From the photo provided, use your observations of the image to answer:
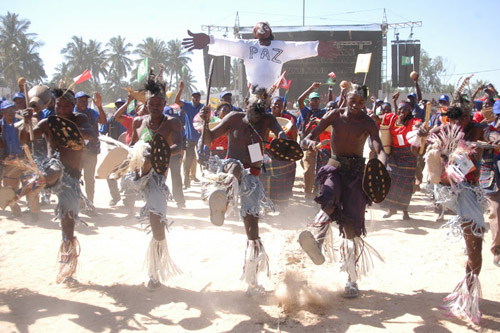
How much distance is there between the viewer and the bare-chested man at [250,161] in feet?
13.3

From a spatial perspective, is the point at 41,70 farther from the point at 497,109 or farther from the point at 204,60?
the point at 497,109

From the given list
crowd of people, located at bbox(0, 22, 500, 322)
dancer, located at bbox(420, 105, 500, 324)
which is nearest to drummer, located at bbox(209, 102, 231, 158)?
crowd of people, located at bbox(0, 22, 500, 322)

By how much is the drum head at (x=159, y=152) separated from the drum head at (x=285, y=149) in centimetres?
106

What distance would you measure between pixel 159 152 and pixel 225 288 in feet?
5.22

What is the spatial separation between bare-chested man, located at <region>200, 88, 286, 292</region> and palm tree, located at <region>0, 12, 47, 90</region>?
151 ft

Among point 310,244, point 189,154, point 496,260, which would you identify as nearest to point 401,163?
point 496,260

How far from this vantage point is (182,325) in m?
3.47

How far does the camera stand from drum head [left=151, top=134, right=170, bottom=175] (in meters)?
3.95

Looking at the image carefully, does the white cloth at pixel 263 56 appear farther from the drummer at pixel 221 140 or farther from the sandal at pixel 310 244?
the sandal at pixel 310 244

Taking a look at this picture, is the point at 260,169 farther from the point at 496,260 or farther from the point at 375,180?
the point at 496,260

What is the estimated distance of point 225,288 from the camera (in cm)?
425

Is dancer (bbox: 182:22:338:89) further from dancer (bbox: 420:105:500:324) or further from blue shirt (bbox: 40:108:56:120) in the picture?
dancer (bbox: 420:105:500:324)

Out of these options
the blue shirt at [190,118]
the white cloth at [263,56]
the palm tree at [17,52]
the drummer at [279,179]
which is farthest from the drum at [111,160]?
the palm tree at [17,52]

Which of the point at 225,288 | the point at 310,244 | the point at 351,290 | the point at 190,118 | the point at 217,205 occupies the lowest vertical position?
the point at 225,288
